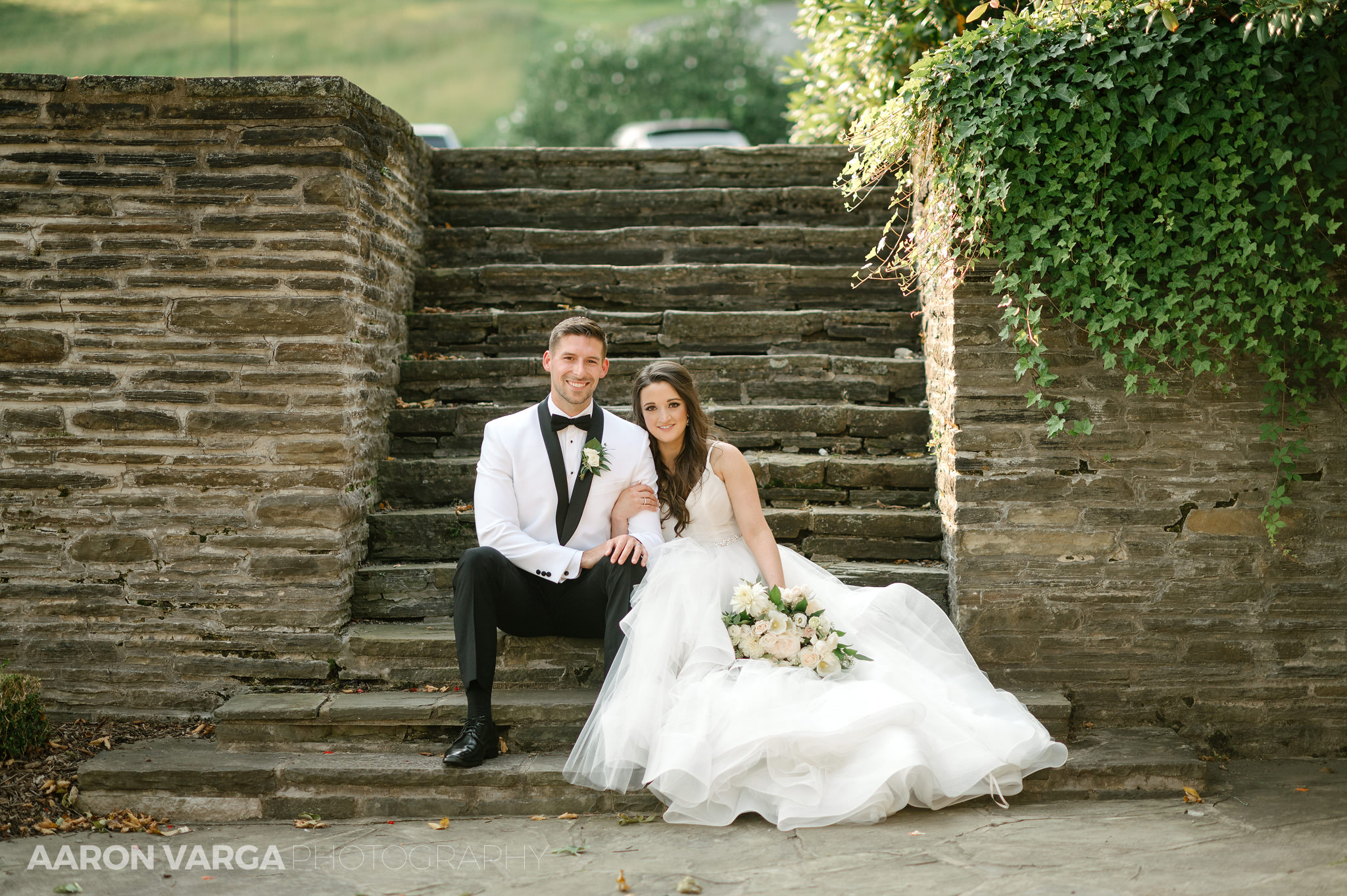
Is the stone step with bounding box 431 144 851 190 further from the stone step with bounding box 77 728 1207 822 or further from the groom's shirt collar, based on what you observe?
the stone step with bounding box 77 728 1207 822

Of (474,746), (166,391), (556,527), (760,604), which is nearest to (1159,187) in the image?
(760,604)

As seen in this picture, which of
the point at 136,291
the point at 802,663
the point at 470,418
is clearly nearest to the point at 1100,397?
the point at 802,663

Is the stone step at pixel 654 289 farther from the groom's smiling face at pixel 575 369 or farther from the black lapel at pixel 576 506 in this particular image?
the black lapel at pixel 576 506

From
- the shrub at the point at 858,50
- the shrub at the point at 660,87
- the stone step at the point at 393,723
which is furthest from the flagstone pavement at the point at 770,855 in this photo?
the shrub at the point at 660,87

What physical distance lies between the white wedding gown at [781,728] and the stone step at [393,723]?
15.9 inches

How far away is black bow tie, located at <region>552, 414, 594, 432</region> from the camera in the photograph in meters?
3.85

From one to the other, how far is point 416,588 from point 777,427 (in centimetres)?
189

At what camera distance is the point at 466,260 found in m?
5.57

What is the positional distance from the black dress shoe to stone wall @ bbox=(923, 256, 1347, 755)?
2.01m

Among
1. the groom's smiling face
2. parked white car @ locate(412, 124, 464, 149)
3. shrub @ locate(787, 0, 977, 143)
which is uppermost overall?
parked white car @ locate(412, 124, 464, 149)

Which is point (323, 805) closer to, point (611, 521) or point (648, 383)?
point (611, 521)

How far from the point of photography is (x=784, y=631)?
3.37 meters

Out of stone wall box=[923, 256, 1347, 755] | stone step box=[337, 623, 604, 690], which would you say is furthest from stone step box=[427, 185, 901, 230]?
stone step box=[337, 623, 604, 690]

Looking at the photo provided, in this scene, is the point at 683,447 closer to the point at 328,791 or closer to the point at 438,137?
the point at 328,791
